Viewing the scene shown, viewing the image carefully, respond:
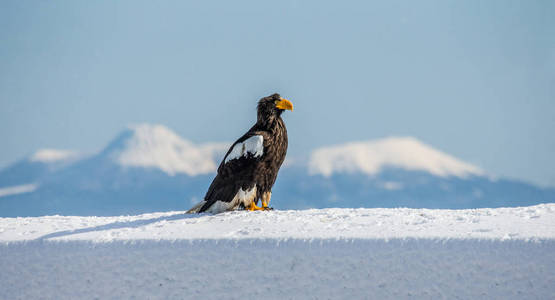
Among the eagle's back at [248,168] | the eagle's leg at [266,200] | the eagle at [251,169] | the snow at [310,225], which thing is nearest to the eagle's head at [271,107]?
the eagle at [251,169]

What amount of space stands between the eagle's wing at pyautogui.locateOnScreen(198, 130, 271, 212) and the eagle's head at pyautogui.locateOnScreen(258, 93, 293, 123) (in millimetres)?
A: 297

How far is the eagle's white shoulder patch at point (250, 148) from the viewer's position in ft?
24.6

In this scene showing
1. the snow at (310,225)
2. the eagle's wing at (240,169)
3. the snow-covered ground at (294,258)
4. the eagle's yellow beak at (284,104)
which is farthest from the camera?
the eagle's yellow beak at (284,104)

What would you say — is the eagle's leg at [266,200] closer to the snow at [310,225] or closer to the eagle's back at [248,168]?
the eagle's back at [248,168]

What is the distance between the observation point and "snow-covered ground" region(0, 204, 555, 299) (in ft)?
18.7

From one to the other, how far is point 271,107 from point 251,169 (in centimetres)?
98

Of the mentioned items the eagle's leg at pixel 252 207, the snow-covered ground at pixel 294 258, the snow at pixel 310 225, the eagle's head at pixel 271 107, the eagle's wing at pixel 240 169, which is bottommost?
the snow-covered ground at pixel 294 258

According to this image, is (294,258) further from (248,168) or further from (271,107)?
(271,107)

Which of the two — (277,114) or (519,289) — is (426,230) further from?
(277,114)

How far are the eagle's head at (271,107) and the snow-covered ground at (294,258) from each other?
4.91ft

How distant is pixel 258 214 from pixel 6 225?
345 centimetres

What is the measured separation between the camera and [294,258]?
5938 mm

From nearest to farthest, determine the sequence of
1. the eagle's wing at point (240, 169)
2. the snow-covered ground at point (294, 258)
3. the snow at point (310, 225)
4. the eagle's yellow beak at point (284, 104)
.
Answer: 1. the snow-covered ground at point (294, 258)
2. the snow at point (310, 225)
3. the eagle's wing at point (240, 169)
4. the eagle's yellow beak at point (284, 104)

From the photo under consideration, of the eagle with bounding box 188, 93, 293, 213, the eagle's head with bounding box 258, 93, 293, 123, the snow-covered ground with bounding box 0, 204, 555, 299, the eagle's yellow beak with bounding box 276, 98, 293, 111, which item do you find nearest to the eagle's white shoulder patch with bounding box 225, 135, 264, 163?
the eagle with bounding box 188, 93, 293, 213
